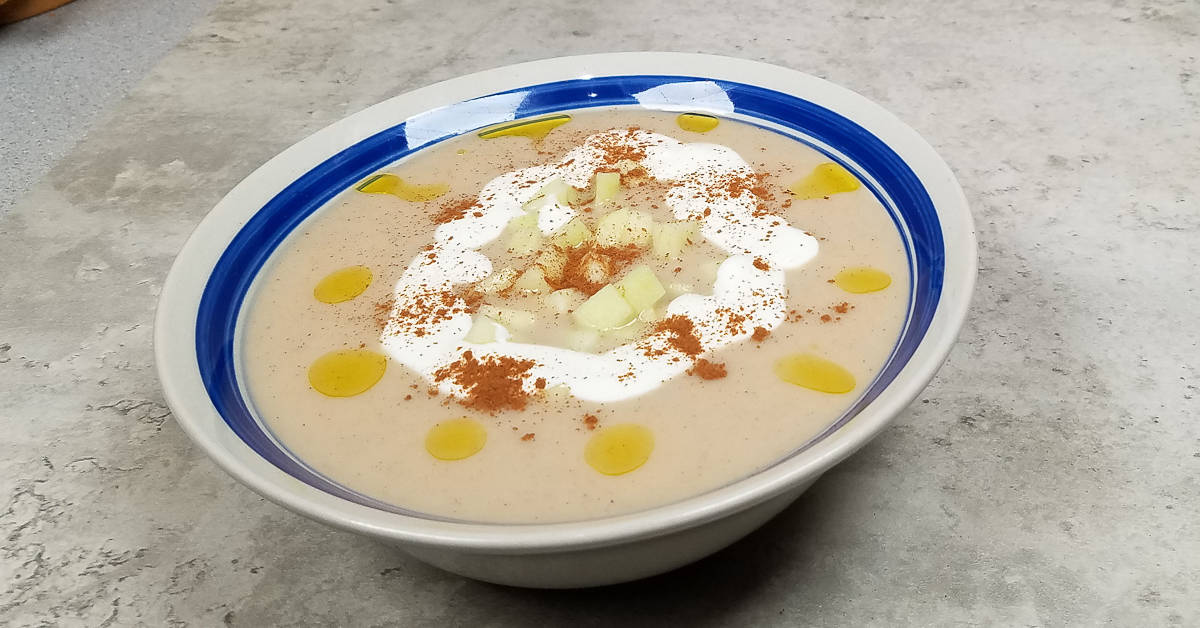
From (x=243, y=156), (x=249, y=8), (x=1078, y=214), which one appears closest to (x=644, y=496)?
(x=1078, y=214)

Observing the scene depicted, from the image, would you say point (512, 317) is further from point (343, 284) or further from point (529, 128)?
point (529, 128)

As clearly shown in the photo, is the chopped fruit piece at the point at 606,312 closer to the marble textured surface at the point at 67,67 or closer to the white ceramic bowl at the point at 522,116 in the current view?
the white ceramic bowl at the point at 522,116

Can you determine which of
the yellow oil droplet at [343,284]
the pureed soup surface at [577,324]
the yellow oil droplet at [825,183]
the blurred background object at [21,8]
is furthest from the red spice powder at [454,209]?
the blurred background object at [21,8]

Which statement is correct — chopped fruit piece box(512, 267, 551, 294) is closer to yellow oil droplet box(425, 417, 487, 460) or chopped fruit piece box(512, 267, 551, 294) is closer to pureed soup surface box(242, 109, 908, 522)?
pureed soup surface box(242, 109, 908, 522)

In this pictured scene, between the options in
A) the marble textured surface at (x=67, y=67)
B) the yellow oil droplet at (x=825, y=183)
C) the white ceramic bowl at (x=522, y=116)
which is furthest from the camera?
the marble textured surface at (x=67, y=67)

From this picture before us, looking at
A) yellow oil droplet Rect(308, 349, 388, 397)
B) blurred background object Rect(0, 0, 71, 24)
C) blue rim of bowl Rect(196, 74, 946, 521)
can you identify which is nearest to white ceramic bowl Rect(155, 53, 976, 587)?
blue rim of bowl Rect(196, 74, 946, 521)
